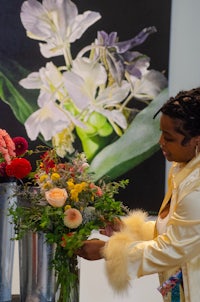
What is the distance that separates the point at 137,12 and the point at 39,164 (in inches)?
59.1

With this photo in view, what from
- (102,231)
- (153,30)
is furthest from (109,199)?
(153,30)

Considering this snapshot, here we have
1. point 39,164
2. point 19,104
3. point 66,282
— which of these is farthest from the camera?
point 19,104

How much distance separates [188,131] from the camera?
1.51 metres

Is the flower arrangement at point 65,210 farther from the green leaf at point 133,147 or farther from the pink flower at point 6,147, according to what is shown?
the green leaf at point 133,147

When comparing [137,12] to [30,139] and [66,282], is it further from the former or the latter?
[66,282]

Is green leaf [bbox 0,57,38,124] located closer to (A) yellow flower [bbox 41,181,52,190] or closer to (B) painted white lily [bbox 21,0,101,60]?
(B) painted white lily [bbox 21,0,101,60]

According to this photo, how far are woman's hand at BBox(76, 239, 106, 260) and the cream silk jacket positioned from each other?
0.07ft

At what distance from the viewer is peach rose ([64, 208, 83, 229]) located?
1.41 meters

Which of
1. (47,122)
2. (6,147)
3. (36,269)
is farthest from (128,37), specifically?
(36,269)

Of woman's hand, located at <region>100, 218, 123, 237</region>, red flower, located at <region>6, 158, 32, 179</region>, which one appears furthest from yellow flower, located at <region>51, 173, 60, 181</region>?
woman's hand, located at <region>100, 218, 123, 237</region>

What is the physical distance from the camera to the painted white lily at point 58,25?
2.77m

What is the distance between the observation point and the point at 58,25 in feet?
9.16

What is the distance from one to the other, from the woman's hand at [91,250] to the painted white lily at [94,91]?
1372 mm

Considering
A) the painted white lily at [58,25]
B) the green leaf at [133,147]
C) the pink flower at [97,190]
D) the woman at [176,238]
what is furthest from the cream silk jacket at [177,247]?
the painted white lily at [58,25]
